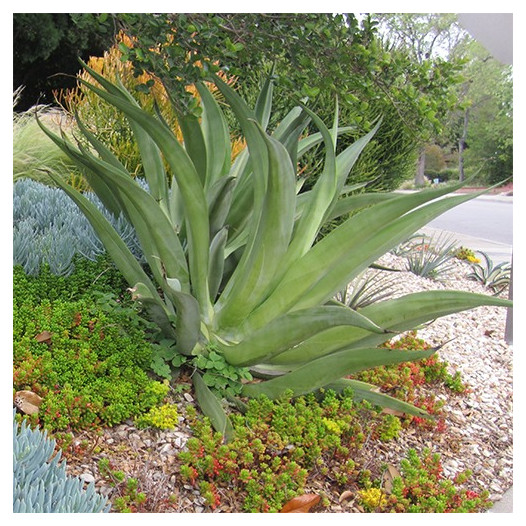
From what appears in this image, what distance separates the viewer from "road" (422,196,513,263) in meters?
6.15

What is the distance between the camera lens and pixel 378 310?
1.98 metres

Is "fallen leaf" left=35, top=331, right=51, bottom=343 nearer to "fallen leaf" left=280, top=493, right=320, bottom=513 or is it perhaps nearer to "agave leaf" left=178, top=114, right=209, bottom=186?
"agave leaf" left=178, top=114, right=209, bottom=186

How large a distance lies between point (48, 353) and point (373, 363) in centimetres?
103

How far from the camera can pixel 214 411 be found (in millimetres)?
1950

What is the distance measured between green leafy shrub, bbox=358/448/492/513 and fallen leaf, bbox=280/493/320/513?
184mm

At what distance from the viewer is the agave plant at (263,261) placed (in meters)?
1.84

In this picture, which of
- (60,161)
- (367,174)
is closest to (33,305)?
(60,161)

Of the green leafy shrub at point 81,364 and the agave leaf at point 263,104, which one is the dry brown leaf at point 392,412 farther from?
the agave leaf at point 263,104

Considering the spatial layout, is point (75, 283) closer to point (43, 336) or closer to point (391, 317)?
point (43, 336)

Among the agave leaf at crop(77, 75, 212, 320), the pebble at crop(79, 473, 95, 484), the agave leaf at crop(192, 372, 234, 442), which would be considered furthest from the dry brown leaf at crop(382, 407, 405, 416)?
the pebble at crop(79, 473, 95, 484)

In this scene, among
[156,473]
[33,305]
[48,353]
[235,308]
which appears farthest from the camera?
[33,305]

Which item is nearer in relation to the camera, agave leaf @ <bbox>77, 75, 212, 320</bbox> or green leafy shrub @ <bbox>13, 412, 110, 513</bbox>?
green leafy shrub @ <bbox>13, 412, 110, 513</bbox>

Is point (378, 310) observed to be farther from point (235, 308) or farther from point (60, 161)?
point (60, 161)

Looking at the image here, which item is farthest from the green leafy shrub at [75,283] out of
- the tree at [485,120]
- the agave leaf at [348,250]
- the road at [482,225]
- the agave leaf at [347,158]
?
the tree at [485,120]
